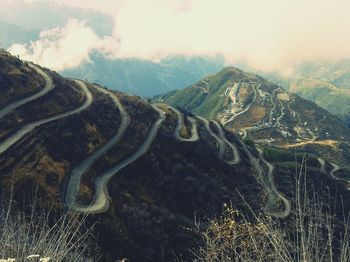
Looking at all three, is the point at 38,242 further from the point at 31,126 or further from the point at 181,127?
the point at 181,127

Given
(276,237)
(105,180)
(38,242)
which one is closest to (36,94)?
(105,180)

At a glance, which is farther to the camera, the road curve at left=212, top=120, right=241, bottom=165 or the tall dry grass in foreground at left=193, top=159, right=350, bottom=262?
the road curve at left=212, top=120, right=241, bottom=165

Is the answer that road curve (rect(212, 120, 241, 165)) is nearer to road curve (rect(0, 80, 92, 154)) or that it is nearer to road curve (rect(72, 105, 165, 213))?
road curve (rect(72, 105, 165, 213))

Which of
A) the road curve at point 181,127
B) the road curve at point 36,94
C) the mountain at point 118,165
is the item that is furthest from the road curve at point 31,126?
the road curve at point 181,127

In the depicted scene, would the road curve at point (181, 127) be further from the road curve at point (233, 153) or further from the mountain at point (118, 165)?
the road curve at point (233, 153)

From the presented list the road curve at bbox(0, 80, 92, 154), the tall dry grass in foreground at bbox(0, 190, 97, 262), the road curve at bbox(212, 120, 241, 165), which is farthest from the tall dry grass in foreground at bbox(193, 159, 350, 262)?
the road curve at bbox(212, 120, 241, 165)

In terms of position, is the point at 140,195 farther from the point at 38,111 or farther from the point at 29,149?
the point at 38,111
